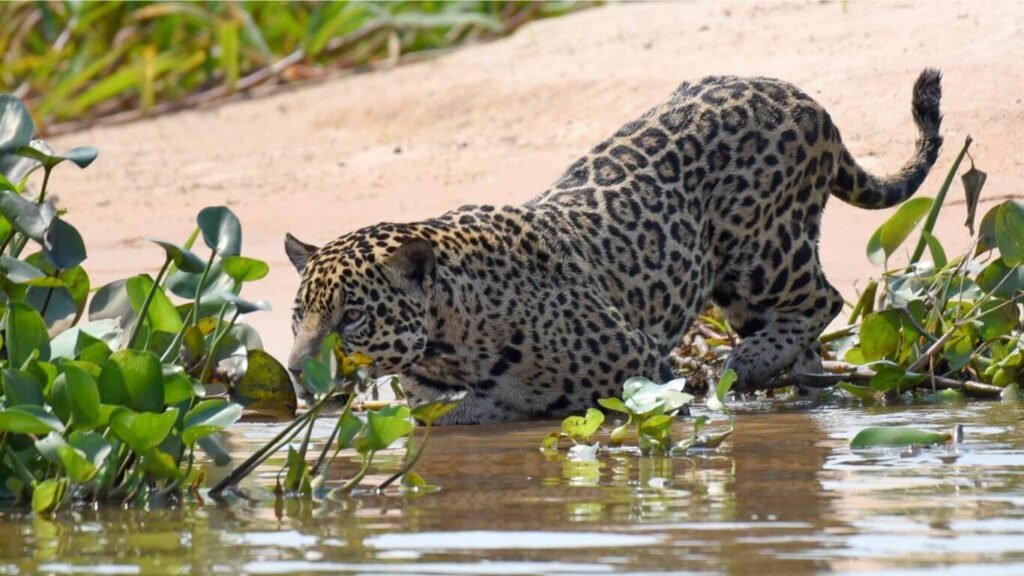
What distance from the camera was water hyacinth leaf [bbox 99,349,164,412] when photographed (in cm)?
555

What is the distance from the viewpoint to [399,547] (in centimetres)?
496

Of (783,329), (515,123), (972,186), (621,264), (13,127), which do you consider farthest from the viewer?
(515,123)

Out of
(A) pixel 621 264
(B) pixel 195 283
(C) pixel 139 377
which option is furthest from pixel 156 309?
(A) pixel 621 264

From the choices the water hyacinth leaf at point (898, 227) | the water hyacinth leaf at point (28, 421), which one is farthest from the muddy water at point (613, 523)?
the water hyacinth leaf at point (898, 227)

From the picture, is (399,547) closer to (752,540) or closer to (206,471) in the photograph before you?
(752,540)

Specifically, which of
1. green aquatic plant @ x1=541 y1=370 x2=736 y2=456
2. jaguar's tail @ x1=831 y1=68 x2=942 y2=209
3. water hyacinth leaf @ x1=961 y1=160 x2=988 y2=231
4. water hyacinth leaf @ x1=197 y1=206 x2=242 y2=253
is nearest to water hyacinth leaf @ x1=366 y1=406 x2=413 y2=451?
water hyacinth leaf @ x1=197 y1=206 x2=242 y2=253

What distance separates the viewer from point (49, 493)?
17.9 feet

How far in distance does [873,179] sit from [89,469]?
4925 mm

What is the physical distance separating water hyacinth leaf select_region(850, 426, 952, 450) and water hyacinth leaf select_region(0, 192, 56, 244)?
266 centimetres

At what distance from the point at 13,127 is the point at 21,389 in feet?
3.14

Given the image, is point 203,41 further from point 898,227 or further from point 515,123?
point 898,227

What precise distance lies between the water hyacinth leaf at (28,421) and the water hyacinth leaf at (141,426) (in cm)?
16

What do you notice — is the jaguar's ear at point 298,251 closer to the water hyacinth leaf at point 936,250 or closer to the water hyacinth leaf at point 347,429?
the water hyacinth leaf at point 347,429

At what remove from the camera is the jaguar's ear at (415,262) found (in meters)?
7.56
